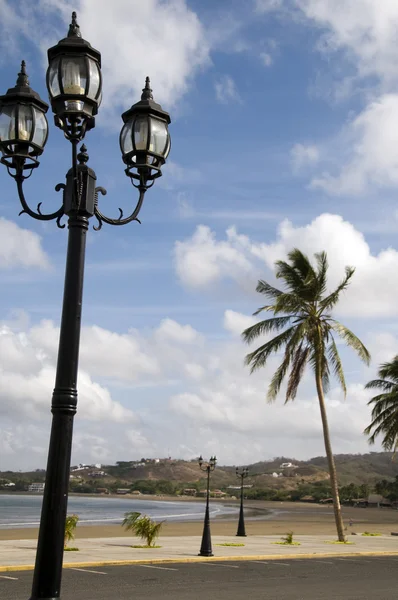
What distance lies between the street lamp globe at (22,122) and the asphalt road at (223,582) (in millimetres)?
8433

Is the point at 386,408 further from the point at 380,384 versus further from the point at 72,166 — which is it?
the point at 72,166

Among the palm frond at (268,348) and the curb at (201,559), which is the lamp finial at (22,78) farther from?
the palm frond at (268,348)

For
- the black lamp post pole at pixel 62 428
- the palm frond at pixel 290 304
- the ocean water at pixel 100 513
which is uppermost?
the palm frond at pixel 290 304

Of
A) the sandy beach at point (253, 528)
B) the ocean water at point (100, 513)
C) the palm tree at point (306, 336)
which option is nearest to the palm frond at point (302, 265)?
the palm tree at point (306, 336)

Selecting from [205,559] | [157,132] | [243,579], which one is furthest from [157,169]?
[205,559]

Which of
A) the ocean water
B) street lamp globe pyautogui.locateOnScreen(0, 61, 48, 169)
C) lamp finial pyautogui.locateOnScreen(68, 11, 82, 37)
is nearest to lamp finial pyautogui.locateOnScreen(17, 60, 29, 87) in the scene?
street lamp globe pyautogui.locateOnScreen(0, 61, 48, 169)

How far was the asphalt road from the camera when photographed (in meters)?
12.6

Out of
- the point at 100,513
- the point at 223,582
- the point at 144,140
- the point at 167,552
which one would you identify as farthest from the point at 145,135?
the point at 100,513

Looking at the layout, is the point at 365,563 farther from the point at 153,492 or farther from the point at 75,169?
the point at 153,492

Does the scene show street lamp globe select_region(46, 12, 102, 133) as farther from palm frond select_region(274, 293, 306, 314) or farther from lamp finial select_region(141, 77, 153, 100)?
palm frond select_region(274, 293, 306, 314)

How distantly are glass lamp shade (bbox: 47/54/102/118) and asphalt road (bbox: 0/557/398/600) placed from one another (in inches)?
354

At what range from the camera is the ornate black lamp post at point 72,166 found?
16.8ft

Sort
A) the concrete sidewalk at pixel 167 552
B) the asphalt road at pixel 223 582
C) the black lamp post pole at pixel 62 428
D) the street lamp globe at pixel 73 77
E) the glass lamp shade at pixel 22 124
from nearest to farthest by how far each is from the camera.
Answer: the black lamp post pole at pixel 62 428, the street lamp globe at pixel 73 77, the glass lamp shade at pixel 22 124, the asphalt road at pixel 223 582, the concrete sidewalk at pixel 167 552

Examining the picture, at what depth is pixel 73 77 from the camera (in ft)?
19.0
